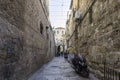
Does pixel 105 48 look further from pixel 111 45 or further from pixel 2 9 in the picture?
pixel 2 9

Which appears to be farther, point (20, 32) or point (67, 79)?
point (67, 79)

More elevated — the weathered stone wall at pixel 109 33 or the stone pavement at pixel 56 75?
the weathered stone wall at pixel 109 33

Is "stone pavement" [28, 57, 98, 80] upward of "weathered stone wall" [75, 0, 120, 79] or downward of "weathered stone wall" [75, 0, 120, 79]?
downward

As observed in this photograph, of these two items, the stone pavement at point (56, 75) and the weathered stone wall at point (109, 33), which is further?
the stone pavement at point (56, 75)

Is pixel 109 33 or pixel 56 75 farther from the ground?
pixel 109 33

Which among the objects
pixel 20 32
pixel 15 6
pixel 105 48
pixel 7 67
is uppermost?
pixel 15 6

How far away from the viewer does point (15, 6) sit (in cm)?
529

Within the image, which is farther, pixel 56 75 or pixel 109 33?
pixel 56 75

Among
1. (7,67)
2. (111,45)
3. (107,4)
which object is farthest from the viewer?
(107,4)

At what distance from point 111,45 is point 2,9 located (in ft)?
10.7

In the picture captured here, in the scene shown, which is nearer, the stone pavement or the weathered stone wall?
the weathered stone wall

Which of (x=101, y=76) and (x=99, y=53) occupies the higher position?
(x=99, y=53)

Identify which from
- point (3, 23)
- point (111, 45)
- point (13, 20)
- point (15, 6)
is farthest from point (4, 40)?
point (111, 45)

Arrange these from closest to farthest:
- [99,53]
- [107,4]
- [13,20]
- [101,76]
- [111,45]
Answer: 1. [13,20]
2. [111,45]
3. [107,4]
4. [101,76]
5. [99,53]
